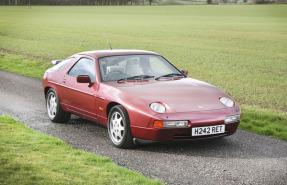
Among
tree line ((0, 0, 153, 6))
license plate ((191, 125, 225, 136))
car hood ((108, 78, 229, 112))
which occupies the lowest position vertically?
tree line ((0, 0, 153, 6))

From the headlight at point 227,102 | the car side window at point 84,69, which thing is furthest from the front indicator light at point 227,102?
the car side window at point 84,69

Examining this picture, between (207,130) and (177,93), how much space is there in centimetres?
72

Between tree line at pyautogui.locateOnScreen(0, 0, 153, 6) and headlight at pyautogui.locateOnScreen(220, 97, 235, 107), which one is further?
tree line at pyautogui.locateOnScreen(0, 0, 153, 6)

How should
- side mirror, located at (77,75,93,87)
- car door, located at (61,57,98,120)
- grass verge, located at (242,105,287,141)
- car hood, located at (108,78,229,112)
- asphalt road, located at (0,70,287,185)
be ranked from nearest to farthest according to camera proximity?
asphalt road, located at (0,70,287,185) < car hood, located at (108,78,229,112) < side mirror, located at (77,75,93,87) < car door, located at (61,57,98,120) < grass verge, located at (242,105,287,141)

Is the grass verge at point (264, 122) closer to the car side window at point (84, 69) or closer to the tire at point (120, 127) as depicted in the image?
the tire at point (120, 127)

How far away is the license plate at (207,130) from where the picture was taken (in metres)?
6.25

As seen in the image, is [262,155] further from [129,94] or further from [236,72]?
[236,72]

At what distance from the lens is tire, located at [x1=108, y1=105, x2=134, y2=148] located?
6.43 m

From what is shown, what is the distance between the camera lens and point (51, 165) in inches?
215

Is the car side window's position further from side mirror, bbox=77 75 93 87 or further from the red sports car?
side mirror, bbox=77 75 93 87

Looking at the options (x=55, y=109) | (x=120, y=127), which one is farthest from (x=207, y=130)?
(x=55, y=109)

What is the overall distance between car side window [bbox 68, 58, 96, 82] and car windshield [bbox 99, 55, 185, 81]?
0.17 metres

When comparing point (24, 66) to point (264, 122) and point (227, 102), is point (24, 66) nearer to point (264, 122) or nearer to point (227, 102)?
point (264, 122)

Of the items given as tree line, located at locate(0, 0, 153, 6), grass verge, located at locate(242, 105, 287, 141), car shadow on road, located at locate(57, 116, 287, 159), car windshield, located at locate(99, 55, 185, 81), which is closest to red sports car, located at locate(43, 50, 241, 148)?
car windshield, located at locate(99, 55, 185, 81)
